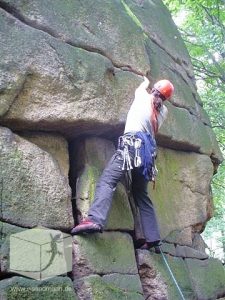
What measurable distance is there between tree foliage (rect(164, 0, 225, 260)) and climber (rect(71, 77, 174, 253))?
716cm

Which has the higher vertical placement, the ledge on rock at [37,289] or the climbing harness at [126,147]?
the climbing harness at [126,147]

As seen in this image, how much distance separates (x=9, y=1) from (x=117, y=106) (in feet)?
6.45

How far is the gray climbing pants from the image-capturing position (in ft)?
15.6

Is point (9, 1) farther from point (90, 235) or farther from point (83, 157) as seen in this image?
point (90, 235)

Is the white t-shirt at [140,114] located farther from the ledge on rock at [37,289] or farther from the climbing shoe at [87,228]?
the ledge on rock at [37,289]

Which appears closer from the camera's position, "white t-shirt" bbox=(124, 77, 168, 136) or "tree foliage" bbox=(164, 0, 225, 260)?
"white t-shirt" bbox=(124, 77, 168, 136)

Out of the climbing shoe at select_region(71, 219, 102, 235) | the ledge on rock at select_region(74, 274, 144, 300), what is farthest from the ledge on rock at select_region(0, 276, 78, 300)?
the climbing shoe at select_region(71, 219, 102, 235)

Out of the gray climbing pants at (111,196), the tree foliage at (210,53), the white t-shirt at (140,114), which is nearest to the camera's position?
the gray climbing pants at (111,196)

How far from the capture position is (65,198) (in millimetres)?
4820

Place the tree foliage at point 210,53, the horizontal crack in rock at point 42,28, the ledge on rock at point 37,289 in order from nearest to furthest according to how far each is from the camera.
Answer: the ledge on rock at point 37,289 → the horizontal crack in rock at point 42,28 → the tree foliage at point 210,53

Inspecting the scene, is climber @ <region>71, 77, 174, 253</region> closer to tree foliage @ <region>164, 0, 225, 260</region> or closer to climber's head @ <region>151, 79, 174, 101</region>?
climber's head @ <region>151, 79, 174, 101</region>

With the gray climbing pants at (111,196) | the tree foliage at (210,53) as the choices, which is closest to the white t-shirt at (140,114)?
the gray climbing pants at (111,196)

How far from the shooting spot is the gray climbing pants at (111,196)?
476 cm

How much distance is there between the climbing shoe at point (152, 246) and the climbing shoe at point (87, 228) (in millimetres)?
1179
